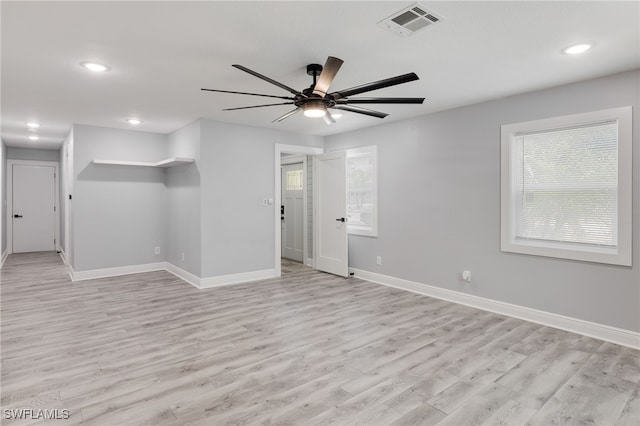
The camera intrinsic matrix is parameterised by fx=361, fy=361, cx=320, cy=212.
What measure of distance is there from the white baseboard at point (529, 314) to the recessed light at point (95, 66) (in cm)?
437

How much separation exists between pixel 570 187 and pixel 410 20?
2.54 metres

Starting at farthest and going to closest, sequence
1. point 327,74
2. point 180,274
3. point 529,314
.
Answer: point 180,274
point 529,314
point 327,74

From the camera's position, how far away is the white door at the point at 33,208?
8.38m

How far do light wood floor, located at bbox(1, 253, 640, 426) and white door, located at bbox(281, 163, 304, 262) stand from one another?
114 inches

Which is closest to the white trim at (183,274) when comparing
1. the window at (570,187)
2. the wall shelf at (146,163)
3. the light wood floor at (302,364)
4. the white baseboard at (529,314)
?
the light wood floor at (302,364)

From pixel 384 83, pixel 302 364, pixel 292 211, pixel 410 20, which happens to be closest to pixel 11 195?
pixel 292 211

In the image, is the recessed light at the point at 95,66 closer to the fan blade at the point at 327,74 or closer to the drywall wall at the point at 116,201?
the fan blade at the point at 327,74

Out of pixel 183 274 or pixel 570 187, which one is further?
pixel 183 274

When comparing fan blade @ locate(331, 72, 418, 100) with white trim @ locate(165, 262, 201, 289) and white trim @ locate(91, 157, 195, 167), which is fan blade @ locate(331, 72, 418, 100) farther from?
white trim @ locate(165, 262, 201, 289)

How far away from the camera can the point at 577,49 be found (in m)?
2.81

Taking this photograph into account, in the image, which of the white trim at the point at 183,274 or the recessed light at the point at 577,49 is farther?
the white trim at the point at 183,274

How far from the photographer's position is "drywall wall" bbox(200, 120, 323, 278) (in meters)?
5.30

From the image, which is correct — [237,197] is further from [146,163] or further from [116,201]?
[116,201]

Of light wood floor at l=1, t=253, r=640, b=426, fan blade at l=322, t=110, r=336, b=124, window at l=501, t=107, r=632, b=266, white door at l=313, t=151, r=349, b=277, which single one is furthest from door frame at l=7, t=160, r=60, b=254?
window at l=501, t=107, r=632, b=266
